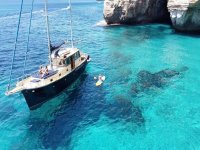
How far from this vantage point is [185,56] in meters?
49.4

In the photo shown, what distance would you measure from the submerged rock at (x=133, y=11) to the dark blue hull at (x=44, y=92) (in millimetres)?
41597

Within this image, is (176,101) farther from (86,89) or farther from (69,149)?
(69,149)

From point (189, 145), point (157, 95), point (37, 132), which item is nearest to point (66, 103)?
point (37, 132)

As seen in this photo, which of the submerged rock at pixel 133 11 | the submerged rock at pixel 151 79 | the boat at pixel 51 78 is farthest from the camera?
the submerged rock at pixel 133 11

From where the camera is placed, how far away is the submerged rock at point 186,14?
5675 centimetres

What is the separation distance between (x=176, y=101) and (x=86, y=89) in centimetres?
1173

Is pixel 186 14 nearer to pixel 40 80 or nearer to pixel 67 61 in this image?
pixel 67 61

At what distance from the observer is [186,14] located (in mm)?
58250

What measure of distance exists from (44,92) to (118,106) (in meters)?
8.70

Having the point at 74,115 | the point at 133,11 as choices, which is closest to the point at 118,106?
the point at 74,115

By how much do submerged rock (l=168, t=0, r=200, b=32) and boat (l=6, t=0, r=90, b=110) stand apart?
28.6 meters

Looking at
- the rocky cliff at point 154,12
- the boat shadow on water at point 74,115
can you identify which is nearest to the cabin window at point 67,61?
the boat shadow on water at point 74,115

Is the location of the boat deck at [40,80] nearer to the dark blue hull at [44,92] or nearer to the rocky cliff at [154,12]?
the dark blue hull at [44,92]

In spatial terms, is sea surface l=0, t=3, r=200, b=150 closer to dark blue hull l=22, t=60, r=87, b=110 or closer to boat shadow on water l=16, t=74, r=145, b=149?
boat shadow on water l=16, t=74, r=145, b=149
